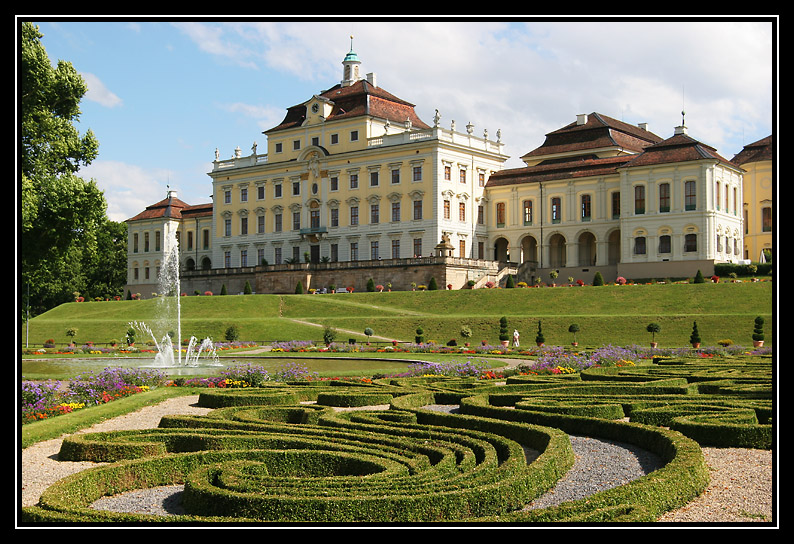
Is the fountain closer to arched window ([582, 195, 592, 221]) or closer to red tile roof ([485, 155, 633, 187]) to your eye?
red tile roof ([485, 155, 633, 187])

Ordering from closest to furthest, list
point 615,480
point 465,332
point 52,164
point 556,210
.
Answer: point 615,480 → point 52,164 → point 465,332 → point 556,210

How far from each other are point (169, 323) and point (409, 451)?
4326cm

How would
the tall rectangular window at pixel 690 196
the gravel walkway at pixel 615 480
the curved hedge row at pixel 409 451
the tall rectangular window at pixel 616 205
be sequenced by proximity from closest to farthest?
1. the curved hedge row at pixel 409 451
2. the gravel walkway at pixel 615 480
3. the tall rectangular window at pixel 690 196
4. the tall rectangular window at pixel 616 205

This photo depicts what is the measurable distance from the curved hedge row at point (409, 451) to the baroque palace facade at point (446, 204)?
40.3m

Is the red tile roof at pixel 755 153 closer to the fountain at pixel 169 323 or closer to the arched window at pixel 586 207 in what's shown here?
the arched window at pixel 586 207

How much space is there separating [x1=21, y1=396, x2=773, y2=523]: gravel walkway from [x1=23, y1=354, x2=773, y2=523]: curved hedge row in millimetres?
135

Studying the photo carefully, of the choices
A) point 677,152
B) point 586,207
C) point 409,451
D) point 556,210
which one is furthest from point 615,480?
point 556,210

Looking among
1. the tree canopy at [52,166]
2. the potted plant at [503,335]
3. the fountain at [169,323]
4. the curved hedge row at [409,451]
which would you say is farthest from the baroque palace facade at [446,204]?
the curved hedge row at [409,451]

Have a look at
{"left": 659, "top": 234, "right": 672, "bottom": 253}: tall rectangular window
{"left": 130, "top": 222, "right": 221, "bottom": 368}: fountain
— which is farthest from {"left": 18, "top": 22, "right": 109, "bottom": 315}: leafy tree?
{"left": 659, "top": 234, "right": 672, "bottom": 253}: tall rectangular window

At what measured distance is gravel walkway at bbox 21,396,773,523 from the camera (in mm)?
7486

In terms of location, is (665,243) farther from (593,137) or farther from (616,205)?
(593,137)

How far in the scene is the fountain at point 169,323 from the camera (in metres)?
26.7

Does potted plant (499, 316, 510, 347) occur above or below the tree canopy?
below

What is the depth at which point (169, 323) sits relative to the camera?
50094 mm
